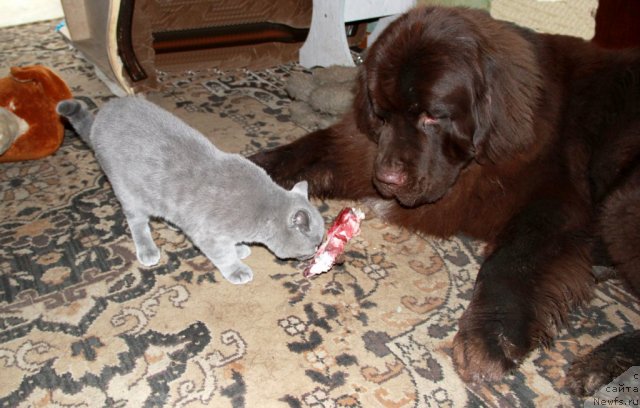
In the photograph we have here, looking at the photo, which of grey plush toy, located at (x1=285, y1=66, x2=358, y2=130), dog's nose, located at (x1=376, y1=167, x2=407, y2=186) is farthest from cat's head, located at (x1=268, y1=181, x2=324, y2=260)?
grey plush toy, located at (x1=285, y1=66, x2=358, y2=130)

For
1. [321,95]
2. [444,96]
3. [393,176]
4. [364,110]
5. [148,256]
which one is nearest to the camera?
[444,96]

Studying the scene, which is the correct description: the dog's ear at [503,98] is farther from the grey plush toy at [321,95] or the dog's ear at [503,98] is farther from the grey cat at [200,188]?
the grey plush toy at [321,95]

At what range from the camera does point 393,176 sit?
62.3 inches

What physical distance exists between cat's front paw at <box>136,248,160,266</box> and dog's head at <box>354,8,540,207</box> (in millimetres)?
761

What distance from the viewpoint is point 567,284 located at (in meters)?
1.54

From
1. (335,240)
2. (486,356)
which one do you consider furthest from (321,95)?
(486,356)

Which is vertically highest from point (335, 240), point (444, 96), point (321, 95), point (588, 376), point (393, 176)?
point (444, 96)

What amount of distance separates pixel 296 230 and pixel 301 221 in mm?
36

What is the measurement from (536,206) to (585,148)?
27 centimetres

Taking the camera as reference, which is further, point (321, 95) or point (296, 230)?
point (321, 95)

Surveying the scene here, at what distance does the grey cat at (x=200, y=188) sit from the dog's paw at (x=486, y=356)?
0.50 meters

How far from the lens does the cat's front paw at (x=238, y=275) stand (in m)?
1.64

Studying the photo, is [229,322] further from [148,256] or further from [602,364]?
[602,364]

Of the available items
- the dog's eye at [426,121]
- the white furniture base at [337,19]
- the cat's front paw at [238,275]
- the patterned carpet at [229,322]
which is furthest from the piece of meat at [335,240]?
the white furniture base at [337,19]
